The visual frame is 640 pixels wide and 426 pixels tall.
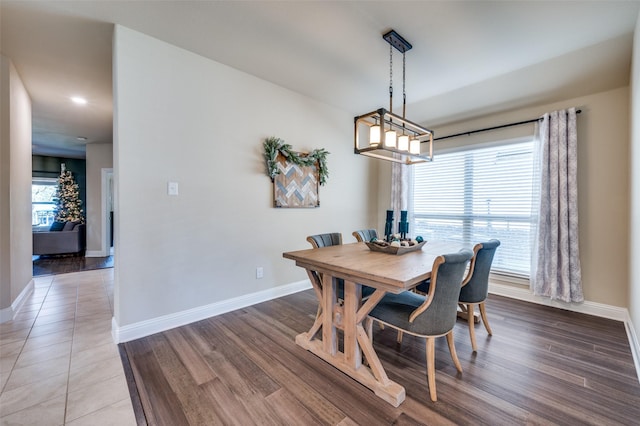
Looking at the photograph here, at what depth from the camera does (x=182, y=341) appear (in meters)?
2.34

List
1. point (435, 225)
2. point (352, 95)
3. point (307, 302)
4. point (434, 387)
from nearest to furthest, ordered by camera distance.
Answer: point (434, 387) < point (307, 302) < point (352, 95) < point (435, 225)

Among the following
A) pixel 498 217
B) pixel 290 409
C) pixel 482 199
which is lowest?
pixel 290 409

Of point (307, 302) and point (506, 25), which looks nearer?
point (506, 25)

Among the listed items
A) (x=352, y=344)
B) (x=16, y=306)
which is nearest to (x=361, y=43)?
(x=352, y=344)

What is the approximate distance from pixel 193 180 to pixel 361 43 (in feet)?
6.70

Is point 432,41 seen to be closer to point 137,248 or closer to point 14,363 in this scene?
point 137,248

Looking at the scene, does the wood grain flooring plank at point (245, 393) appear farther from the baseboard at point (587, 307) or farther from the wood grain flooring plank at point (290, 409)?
the baseboard at point (587, 307)

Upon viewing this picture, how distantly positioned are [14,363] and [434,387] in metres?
2.95

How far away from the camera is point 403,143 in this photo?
2.46 m

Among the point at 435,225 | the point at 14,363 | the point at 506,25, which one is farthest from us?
the point at 435,225

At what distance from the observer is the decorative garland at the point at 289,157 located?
3.24 m

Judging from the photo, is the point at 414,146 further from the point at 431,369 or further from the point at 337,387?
the point at 337,387

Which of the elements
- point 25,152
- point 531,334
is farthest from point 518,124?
point 25,152

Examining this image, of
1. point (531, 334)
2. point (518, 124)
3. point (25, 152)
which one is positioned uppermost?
point (518, 124)
